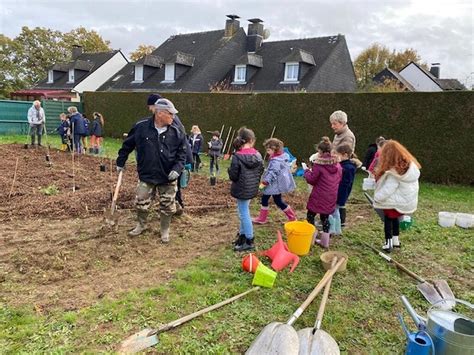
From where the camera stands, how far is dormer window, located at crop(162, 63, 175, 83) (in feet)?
92.2

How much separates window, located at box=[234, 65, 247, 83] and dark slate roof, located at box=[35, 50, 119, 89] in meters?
14.9

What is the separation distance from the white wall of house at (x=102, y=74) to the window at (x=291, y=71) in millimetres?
18600

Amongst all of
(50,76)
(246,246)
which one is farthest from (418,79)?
(246,246)

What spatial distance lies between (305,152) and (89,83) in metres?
26.7

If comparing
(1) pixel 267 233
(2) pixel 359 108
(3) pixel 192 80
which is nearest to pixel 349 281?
(1) pixel 267 233

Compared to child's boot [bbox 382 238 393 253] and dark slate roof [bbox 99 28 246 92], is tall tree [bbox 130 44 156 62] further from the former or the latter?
child's boot [bbox 382 238 393 253]

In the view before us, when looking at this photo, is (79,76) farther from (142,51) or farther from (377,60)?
(377,60)

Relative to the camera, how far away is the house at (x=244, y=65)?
80.1 feet

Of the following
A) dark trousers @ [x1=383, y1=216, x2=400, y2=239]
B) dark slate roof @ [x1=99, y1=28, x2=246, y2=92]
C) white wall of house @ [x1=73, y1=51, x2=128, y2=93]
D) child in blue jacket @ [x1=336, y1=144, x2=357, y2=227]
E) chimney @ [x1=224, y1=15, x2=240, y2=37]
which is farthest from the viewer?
white wall of house @ [x1=73, y1=51, x2=128, y2=93]

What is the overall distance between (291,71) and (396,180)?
20831 millimetres

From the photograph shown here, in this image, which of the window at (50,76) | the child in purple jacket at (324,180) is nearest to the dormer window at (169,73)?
the window at (50,76)

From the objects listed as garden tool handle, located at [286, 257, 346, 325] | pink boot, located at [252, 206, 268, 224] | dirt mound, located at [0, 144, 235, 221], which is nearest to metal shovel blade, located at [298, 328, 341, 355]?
garden tool handle, located at [286, 257, 346, 325]

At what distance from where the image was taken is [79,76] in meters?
35.2

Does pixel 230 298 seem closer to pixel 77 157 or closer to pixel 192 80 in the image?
pixel 77 157
